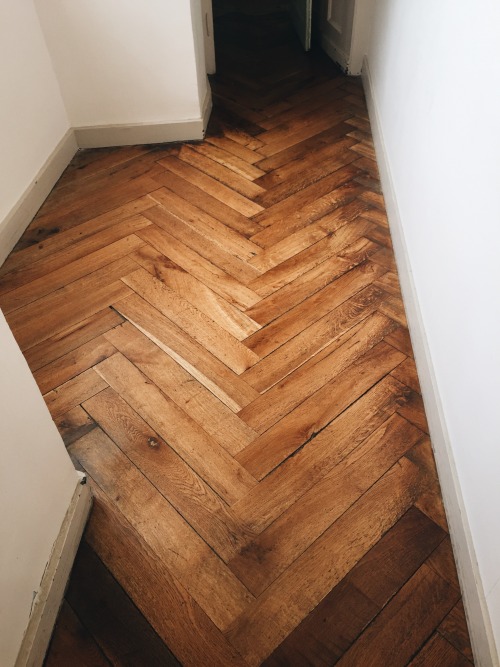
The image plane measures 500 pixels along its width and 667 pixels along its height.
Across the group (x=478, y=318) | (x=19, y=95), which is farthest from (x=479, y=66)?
(x=19, y=95)

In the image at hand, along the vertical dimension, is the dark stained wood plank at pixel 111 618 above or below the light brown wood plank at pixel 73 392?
above

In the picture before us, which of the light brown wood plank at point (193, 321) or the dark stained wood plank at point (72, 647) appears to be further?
the light brown wood plank at point (193, 321)

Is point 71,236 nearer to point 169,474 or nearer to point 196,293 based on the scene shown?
point 196,293

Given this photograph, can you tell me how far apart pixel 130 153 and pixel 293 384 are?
151 cm

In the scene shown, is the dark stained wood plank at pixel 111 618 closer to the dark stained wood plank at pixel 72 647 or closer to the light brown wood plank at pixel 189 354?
the dark stained wood plank at pixel 72 647

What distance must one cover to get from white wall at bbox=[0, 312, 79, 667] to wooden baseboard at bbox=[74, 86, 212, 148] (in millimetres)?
1752

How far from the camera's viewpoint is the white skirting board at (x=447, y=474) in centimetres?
95

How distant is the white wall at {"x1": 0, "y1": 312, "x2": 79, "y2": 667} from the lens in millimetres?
864

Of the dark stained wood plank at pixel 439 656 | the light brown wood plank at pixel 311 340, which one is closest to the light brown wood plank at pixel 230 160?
the light brown wood plank at pixel 311 340

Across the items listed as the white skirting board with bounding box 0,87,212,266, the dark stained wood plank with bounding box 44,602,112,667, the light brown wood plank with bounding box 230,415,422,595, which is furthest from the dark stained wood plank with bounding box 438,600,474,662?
the white skirting board with bounding box 0,87,212,266

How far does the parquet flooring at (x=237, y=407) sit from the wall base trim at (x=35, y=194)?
0.13ft

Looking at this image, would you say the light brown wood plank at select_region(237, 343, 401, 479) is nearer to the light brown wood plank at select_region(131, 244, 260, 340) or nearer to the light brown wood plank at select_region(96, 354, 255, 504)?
the light brown wood plank at select_region(96, 354, 255, 504)

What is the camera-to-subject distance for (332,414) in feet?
4.52

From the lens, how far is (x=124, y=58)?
2191mm
